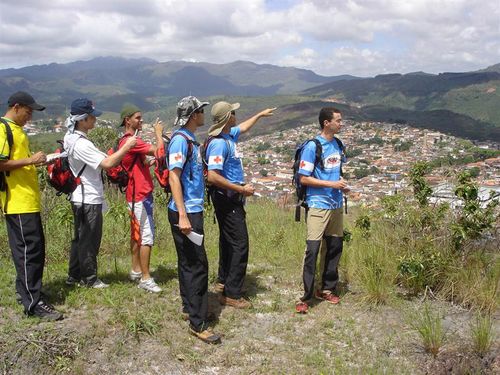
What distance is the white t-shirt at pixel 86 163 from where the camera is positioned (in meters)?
3.73

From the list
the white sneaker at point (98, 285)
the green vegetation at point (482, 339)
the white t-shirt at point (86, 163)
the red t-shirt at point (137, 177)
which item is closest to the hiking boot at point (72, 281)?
the white sneaker at point (98, 285)

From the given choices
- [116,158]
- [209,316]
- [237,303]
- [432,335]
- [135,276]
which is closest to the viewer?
[432,335]

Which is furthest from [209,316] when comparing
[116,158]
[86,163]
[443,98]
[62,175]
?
[443,98]

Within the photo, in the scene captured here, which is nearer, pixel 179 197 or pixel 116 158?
pixel 179 197

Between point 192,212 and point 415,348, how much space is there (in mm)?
2243

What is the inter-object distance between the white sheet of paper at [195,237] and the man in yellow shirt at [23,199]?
1.34m

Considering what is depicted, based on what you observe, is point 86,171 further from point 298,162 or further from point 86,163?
point 298,162

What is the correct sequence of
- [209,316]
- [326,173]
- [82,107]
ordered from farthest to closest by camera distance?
[326,173], [209,316], [82,107]

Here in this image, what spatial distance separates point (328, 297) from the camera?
448cm

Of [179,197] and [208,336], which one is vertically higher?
[179,197]

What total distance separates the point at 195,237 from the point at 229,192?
2.11 feet

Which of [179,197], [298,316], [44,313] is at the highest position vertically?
[179,197]

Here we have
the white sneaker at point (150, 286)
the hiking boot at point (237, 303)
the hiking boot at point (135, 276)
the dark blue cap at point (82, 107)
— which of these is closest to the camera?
the dark blue cap at point (82, 107)

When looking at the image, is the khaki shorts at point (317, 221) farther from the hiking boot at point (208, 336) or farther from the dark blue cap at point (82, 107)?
the dark blue cap at point (82, 107)
